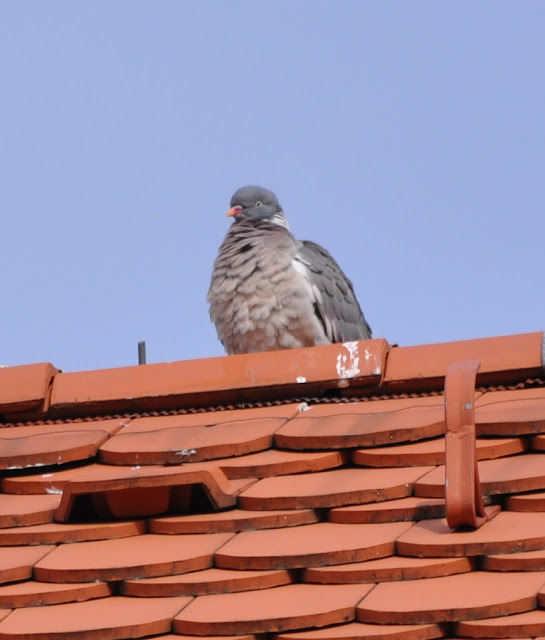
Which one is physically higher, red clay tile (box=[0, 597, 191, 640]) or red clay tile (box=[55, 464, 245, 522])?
red clay tile (box=[55, 464, 245, 522])

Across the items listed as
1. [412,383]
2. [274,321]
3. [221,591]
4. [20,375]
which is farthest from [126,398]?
[274,321]

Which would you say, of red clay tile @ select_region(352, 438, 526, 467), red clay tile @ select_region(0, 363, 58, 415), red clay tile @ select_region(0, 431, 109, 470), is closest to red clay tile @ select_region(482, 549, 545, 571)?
red clay tile @ select_region(352, 438, 526, 467)

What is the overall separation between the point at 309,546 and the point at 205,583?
9.1 inches

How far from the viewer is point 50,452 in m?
3.51

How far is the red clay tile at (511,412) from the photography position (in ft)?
10.4

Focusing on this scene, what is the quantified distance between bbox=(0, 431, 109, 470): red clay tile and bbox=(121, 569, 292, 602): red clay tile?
29.0 inches

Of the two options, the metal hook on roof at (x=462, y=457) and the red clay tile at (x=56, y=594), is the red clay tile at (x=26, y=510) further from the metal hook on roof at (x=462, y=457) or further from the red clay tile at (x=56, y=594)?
the metal hook on roof at (x=462, y=457)

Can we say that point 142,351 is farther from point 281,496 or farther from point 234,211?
point 234,211

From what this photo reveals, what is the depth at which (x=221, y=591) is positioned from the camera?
2.73 metres

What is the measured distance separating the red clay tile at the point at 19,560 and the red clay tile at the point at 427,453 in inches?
30.6

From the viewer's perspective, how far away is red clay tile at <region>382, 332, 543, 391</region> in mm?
3598

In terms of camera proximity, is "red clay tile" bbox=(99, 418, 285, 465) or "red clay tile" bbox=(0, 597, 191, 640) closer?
"red clay tile" bbox=(0, 597, 191, 640)

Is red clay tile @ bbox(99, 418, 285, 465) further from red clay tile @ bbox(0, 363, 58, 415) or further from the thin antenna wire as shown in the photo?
the thin antenna wire

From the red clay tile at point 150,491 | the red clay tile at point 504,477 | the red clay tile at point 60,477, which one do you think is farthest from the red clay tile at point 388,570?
the red clay tile at point 60,477
